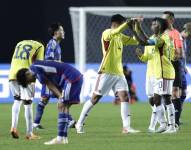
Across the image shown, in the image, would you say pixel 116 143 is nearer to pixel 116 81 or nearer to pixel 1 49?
pixel 116 81

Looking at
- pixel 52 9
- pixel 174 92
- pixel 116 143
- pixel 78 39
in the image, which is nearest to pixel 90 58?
pixel 78 39

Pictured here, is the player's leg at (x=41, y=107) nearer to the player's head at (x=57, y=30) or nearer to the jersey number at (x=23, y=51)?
the player's head at (x=57, y=30)

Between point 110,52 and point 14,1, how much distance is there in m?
13.9

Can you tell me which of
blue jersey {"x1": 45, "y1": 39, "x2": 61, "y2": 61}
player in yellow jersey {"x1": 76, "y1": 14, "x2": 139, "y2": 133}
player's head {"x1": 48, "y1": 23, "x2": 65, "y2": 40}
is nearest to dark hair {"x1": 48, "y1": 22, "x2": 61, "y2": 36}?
player's head {"x1": 48, "y1": 23, "x2": 65, "y2": 40}

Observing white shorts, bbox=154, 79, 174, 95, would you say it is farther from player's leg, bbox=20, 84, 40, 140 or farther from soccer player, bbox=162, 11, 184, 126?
player's leg, bbox=20, 84, 40, 140

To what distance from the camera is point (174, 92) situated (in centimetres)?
1833

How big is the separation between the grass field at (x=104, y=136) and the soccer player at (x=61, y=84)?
315 millimetres

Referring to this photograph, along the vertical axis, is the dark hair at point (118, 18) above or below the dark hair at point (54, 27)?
above

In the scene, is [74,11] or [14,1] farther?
[14,1]

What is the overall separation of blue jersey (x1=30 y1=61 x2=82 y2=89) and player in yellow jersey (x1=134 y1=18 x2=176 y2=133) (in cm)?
247

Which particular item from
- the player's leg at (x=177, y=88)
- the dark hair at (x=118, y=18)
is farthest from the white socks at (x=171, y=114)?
the dark hair at (x=118, y=18)

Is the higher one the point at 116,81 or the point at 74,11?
the point at 74,11

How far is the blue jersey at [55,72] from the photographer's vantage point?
45.4ft

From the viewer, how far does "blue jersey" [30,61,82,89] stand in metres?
13.8
